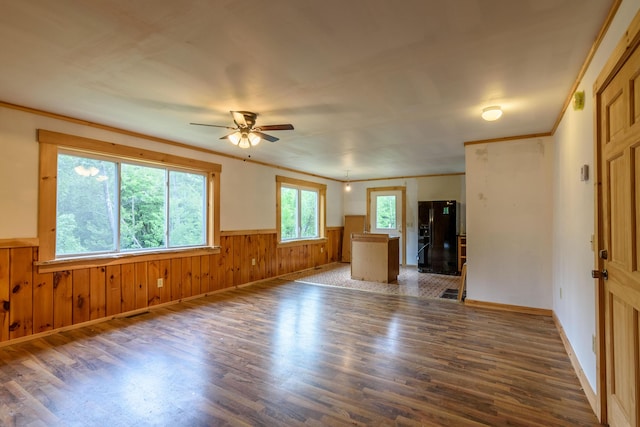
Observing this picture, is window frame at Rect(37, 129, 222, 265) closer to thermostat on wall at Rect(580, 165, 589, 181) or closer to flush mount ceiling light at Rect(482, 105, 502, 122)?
flush mount ceiling light at Rect(482, 105, 502, 122)

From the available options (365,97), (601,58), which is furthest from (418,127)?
(601,58)

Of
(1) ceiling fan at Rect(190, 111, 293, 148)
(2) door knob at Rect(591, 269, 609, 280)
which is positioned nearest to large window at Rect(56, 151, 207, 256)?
(1) ceiling fan at Rect(190, 111, 293, 148)

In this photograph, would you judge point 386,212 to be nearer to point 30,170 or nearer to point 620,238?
point 620,238

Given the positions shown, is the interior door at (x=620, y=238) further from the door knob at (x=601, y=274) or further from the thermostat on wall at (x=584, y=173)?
the thermostat on wall at (x=584, y=173)

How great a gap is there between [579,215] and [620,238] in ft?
2.92

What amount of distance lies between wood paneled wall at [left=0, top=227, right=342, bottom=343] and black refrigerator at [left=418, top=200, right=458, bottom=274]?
11.5ft

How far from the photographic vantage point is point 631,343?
150 cm

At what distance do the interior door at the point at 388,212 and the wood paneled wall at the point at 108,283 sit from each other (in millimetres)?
3320

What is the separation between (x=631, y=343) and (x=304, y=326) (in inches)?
106

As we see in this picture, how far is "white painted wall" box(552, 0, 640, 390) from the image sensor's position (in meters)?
1.91

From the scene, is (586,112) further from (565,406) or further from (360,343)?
(360,343)

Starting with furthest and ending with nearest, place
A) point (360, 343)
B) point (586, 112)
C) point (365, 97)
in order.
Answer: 1. point (360, 343)
2. point (365, 97)
3. point (586, 112)

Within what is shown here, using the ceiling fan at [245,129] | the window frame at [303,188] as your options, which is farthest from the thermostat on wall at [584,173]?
the window frame at [303,188]

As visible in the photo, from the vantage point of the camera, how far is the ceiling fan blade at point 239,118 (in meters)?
3.05
